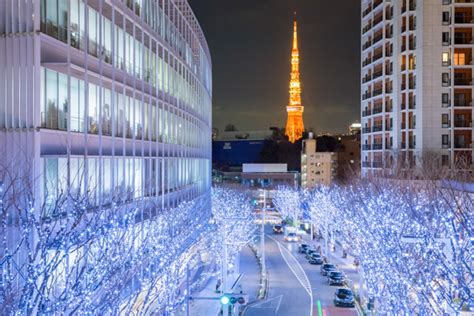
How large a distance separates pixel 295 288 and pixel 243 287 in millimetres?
2542

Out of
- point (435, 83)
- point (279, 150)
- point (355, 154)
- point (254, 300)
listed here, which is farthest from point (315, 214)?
point (279, 150)

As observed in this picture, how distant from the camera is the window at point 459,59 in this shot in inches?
1478

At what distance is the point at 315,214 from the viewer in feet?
142

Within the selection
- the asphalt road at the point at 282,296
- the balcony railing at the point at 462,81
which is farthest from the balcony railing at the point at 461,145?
the asphalt road at the point at 282,296

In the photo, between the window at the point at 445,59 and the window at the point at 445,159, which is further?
the window at the point at 445,59

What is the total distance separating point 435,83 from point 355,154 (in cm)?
3941

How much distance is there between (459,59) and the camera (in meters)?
37.6

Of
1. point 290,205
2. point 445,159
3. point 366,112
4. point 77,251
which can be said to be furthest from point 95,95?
point 290,205

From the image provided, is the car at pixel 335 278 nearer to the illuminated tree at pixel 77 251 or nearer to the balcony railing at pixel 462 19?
the illuminated tree at pixel 77 251

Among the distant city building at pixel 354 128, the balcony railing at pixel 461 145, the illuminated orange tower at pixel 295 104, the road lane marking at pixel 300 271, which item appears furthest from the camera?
the illuminated orange tower at pixel 295 104

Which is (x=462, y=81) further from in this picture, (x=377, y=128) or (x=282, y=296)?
(x=282, y=296)

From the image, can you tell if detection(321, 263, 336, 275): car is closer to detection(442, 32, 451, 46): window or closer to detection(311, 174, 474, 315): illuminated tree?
detection(311, 174, 474, 315): illuminated tree

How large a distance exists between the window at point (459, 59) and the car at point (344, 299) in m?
21.3

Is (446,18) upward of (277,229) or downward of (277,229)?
upward
